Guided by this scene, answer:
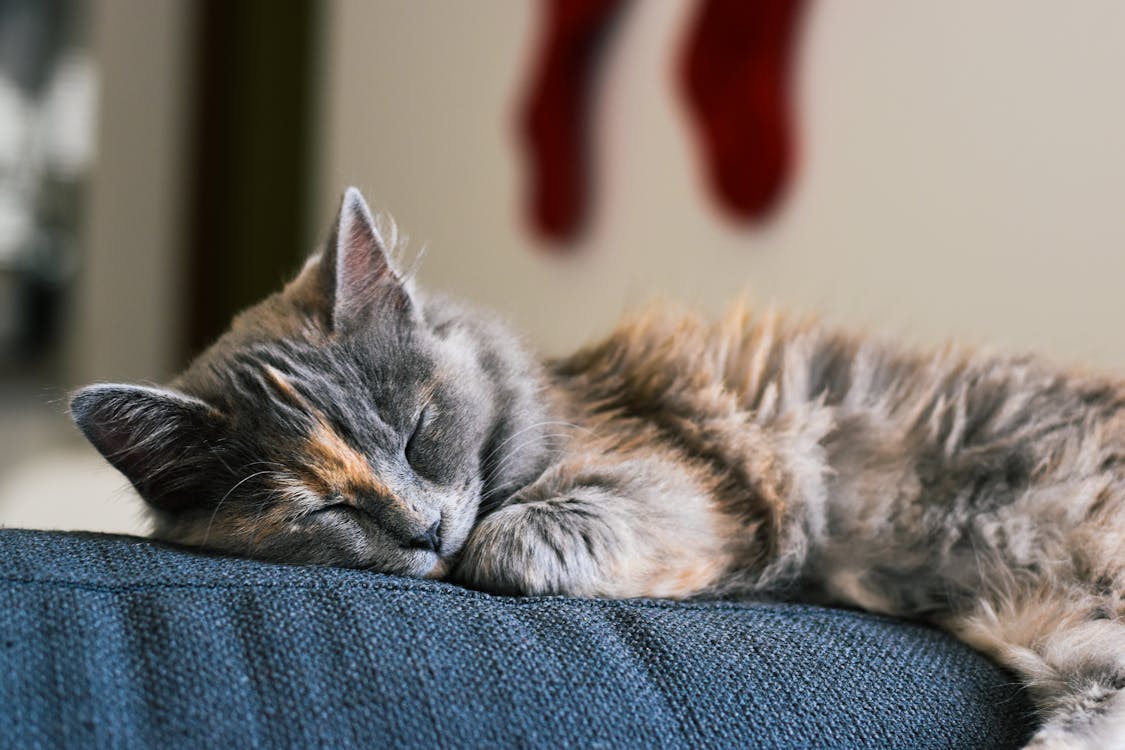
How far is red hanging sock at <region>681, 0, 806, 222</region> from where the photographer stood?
7.95 feet

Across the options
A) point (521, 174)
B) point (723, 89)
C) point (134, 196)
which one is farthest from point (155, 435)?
point (134, 196)

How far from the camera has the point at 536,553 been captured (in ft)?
3.59

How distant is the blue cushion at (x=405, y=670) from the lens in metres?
0.78

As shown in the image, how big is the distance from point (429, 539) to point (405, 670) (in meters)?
0.30

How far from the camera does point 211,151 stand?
16.1 feet

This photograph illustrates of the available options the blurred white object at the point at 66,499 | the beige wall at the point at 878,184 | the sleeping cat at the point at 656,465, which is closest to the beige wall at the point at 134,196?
the beige wall at the point at 878,184

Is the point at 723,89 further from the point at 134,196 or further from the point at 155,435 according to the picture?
the point at 134,196

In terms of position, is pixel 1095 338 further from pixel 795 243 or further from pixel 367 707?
pixel 367 707

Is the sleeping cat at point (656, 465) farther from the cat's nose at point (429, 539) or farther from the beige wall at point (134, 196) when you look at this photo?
the beige wall at point (134, 196)

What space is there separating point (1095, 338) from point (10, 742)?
176 cm

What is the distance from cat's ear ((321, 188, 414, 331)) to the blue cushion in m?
0.36

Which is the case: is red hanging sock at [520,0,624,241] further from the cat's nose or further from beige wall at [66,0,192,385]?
beige wall at [66,0,192,385]

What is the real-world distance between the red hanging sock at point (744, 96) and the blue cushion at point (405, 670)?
5.32 ft

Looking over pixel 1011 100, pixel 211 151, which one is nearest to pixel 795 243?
pixel 1011 100
